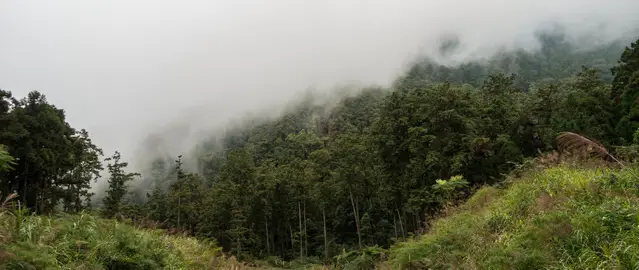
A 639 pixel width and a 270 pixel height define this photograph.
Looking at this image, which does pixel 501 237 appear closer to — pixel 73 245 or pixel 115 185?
pixel 73 245

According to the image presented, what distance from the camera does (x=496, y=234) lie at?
7.22 m

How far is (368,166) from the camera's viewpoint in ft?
131

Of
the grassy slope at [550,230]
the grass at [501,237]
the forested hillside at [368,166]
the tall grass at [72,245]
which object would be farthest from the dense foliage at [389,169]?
the tall grass at [72,245]

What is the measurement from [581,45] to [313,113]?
4045 inches

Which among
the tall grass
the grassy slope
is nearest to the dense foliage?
the grassy slope

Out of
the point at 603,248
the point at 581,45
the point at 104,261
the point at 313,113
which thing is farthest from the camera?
the point at 581,45

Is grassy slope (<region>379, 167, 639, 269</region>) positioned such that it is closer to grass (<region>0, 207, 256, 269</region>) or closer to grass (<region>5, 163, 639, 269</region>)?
grass (<region>5, 163, 639, 269</region>)

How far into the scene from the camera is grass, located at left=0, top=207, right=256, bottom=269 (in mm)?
5527

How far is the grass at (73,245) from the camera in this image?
553 centimetres

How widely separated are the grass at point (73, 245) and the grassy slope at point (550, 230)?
5539 mm

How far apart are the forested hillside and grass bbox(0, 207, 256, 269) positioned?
1330mm

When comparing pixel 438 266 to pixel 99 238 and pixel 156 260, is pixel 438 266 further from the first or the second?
pixel 99 238

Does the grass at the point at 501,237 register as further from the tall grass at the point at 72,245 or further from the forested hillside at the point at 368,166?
the forested hillside at the point at 368,166

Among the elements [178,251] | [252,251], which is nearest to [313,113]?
[252,251]
